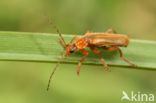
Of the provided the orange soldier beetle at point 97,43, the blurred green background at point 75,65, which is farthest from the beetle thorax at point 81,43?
the blurred green background at point 75,65

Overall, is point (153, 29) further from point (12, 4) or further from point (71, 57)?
point (12, 4)

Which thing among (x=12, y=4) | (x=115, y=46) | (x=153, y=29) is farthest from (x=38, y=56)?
(x=153, y=29)

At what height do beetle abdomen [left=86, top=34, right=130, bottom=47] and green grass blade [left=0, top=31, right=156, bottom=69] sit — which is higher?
beetle abdomen [left=86, top=34, right=130, bottom=47]

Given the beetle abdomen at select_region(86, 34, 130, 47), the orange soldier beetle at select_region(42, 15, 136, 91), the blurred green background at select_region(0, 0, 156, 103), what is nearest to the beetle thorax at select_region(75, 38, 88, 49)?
the orange soldier beetle at select_region(42, 15, 136, 91)

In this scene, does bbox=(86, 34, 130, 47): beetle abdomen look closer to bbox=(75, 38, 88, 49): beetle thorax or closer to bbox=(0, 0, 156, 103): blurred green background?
bbox=(75, 38, 88, 49): beetle thorax

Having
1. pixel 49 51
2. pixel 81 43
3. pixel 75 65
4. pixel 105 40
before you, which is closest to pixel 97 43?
pixel 105 40

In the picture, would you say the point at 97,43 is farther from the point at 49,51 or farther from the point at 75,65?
the point at 49,51
